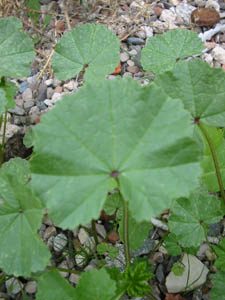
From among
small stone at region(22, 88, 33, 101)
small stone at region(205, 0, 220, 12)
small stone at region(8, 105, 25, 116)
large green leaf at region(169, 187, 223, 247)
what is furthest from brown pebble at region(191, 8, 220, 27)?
large green leaf at region(169, 187, 223, 247)

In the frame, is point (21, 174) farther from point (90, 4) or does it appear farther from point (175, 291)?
point (90, 4)

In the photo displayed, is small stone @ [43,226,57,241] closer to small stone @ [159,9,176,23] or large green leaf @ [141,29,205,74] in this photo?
large green leaf @ [141,29,205,74]

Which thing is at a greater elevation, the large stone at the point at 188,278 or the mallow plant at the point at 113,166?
the mallow plant at the point at 113,166

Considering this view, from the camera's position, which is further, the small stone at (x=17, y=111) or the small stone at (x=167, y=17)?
the small stone at (x=167, y=17)

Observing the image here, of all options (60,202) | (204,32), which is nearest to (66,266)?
(60,202)

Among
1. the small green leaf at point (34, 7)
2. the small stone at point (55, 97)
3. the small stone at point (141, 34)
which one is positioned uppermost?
the small green leaf at point (34, 7)

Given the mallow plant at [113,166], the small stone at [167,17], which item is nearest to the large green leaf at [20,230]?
the mallow plant at [113,166]

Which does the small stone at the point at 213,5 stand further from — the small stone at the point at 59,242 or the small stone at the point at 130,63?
the small stone at the point at 59,242
